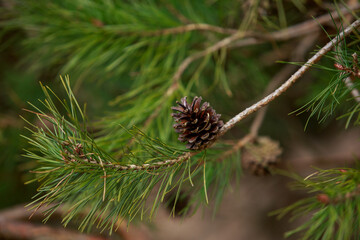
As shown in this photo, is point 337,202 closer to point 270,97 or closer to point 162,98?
point 270,97

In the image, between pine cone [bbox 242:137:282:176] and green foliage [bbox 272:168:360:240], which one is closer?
green foliage [bbox 272:168:360:240]

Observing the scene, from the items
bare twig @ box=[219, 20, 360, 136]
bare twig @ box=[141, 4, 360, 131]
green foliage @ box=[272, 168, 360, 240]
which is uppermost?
bare twig @ box=[141, 4, 360, 131]

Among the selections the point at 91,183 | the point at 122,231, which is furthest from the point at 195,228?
the point at 91,183

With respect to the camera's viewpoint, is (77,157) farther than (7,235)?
No

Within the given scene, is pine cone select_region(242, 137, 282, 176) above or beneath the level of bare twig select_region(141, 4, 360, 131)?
beneath

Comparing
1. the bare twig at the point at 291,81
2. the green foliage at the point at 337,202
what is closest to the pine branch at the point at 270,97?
the bare twig at the point at 291,81

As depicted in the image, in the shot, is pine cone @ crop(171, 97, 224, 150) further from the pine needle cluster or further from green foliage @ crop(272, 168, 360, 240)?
green foliage @ crop(272, 168, 360, 240)

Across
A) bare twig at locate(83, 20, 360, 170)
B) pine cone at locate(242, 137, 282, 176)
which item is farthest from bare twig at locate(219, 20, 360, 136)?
pine cone at locate(242, 137, 282, 176)

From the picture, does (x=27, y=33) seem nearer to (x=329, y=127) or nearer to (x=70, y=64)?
(x=70, y=64)

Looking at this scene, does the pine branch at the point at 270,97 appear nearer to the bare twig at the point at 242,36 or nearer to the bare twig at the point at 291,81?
the bare twig at the point at 291,81
